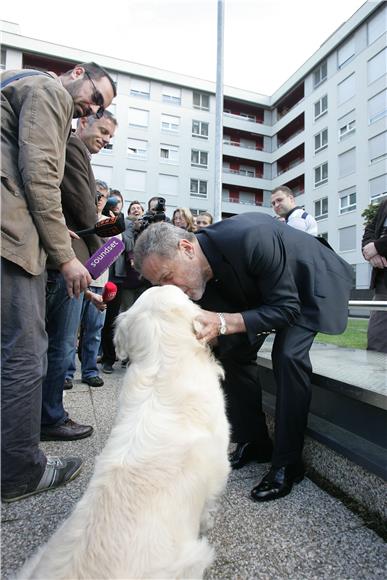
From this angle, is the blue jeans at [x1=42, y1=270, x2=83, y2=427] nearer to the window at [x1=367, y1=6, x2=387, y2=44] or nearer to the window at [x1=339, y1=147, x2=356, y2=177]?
the window at [x1=339, y1=147, x2=356, y2=177]

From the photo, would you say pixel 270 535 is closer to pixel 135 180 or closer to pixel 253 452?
pixel 253 452

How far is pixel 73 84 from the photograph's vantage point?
89.5 inches

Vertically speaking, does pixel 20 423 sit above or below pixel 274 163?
below

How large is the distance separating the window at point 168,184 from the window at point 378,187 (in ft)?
52.6

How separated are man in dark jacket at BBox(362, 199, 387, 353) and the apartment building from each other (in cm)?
2164

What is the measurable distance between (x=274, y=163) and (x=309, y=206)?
8913 mm

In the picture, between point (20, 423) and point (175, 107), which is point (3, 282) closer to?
point (20, 423)

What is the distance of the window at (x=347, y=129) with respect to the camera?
27.8 metres

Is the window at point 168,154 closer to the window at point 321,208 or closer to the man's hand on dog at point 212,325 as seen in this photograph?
the window at point 321,208

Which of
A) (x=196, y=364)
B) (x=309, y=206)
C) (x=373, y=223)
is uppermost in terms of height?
(x=309, y=206)

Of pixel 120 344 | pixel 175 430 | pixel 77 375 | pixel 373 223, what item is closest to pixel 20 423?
pixel 120 344

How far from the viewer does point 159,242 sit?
2.16 metres

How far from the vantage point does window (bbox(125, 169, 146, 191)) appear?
31422 mm

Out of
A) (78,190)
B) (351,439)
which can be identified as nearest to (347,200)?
(78,190)
